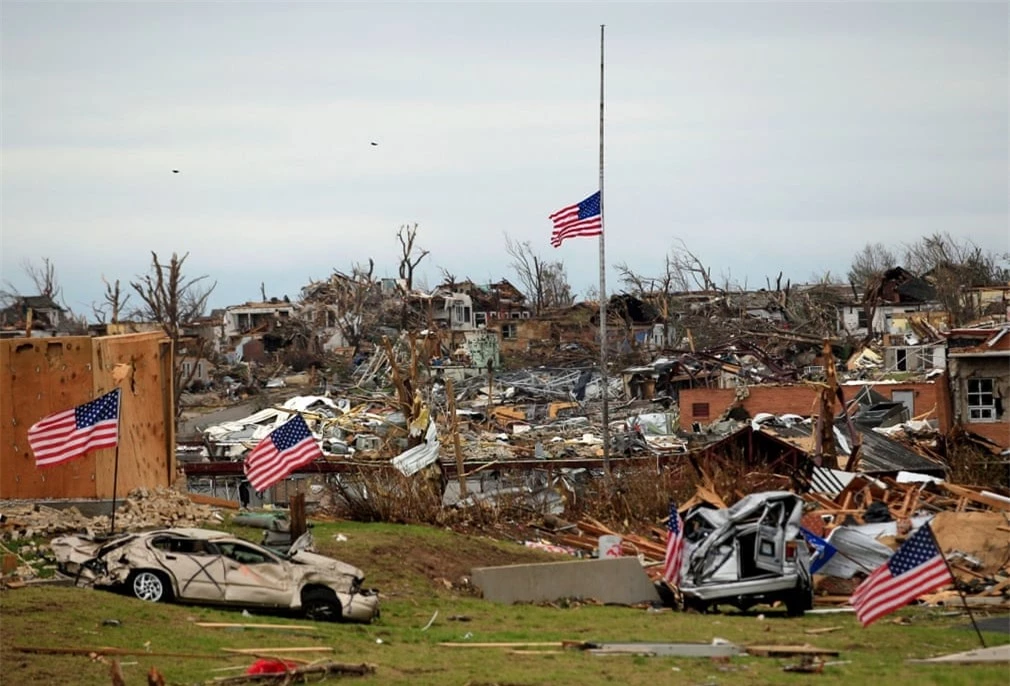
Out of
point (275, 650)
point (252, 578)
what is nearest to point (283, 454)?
point (252, 578)

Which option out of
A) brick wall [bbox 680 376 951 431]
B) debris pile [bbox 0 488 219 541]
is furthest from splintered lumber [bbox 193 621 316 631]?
brick wall [bbox 680 376 951 431]

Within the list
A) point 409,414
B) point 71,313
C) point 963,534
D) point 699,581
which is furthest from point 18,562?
point 71,313

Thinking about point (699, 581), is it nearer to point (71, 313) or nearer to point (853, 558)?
point (853, 558)

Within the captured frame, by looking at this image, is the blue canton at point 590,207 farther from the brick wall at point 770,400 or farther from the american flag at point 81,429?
the brick wall at point 770,400

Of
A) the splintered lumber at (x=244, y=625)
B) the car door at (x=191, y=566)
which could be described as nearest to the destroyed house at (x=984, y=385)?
the car door at (x=191, y=566)

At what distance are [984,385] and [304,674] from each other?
3877 centimetres

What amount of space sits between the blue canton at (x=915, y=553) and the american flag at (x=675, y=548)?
6.20m

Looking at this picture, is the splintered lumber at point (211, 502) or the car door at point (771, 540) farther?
the splintered lumber at point (211, 502)

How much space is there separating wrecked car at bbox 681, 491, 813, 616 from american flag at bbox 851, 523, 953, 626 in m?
5.38

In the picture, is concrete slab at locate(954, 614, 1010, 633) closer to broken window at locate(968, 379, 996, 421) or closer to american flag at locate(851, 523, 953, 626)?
american flag at locate(851, 523, 953, 626)

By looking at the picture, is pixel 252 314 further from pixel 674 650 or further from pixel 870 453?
pixel 674 650

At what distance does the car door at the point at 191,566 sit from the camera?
20.3m

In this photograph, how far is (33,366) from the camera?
28344 millimetres

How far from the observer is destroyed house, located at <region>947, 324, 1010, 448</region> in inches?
1943
